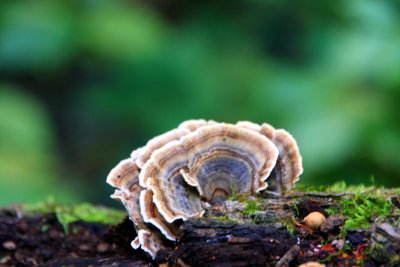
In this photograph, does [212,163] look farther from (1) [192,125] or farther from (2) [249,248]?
(2) [249,248]

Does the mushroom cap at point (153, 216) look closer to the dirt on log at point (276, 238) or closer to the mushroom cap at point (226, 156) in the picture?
the dirt on log at point (276, 238)

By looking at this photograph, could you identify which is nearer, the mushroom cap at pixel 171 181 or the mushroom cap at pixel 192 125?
the mushroom cap at pixel 171 181

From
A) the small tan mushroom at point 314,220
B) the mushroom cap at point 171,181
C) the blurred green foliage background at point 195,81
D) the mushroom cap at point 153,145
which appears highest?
the blurred green foliage background at point 195,81

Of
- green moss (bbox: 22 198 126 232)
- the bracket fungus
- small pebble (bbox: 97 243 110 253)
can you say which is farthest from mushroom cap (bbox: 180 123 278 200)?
green moss (bbox: 22 198 126 232)

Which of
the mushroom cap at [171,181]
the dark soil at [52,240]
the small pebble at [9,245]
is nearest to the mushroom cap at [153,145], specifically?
the mushroom cap at [171,181]

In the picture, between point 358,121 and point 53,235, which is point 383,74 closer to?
point 358,121

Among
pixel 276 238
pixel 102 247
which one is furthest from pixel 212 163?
pixel 102 247

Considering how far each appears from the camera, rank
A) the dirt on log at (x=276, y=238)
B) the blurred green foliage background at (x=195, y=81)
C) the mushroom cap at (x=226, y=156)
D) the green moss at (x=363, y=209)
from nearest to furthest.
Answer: the dirt on log at (x=276, y=238), the green moss at (x=363, y=209), the mushroom cap at (x=226, y=156), the blurred green foliage background at (x=195, y=81)
